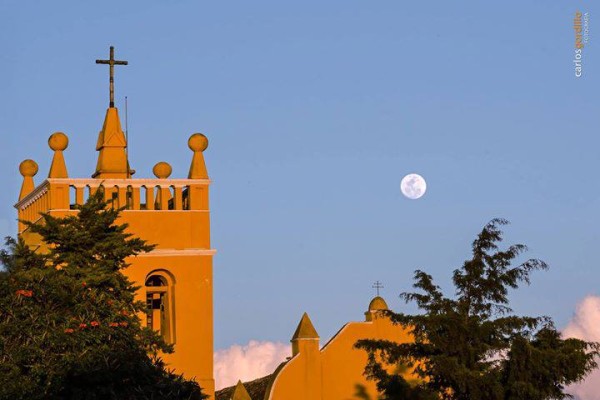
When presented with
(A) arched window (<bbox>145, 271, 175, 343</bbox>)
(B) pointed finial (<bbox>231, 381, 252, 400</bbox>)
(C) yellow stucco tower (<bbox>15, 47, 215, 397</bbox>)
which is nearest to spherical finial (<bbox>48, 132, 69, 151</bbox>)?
(C) yellow stucco tower (<bbox>15, 47, 215, 397</bbox>)

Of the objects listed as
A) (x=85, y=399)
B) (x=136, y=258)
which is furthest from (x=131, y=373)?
(x=136, y=258)

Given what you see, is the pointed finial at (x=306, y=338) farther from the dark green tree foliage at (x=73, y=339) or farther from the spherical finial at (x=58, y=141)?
the dark green tree foliage at (x=73, y=339)

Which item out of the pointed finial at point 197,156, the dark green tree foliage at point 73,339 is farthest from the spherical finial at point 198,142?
the dark green tree foliage at point 73,339

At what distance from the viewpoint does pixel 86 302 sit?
153ft

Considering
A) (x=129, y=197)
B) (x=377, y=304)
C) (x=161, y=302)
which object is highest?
(x=129, y=197)

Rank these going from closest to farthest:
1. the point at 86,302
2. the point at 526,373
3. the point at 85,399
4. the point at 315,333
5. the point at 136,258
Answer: the point at 85,399 < the point at 86,302 < the point at 526,373 < the point at 136,258 < the point at 315,333

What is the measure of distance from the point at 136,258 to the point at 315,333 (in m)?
6.47

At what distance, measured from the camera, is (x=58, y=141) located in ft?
200

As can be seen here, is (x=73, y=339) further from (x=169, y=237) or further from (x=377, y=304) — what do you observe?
(x=377, y=304)

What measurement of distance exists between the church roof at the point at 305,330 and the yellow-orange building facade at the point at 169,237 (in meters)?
4.24

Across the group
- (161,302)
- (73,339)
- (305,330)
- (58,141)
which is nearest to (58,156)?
(58,141)

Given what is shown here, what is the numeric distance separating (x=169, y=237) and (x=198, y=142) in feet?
8.45

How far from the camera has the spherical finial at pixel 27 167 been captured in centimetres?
6581

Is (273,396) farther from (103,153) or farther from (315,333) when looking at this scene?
(103,153)
